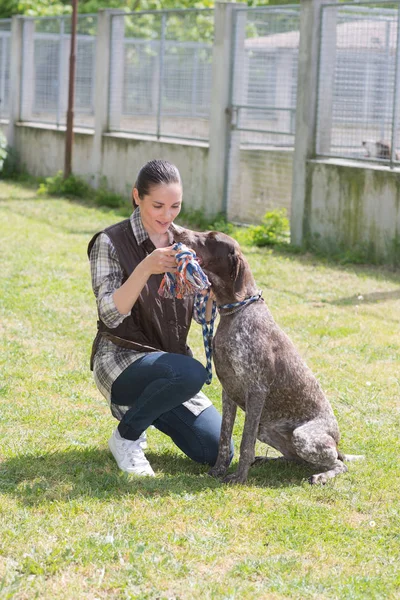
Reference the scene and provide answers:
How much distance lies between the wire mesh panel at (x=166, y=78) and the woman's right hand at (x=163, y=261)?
1078cm

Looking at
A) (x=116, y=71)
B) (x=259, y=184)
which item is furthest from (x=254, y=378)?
(x=116, y=71)

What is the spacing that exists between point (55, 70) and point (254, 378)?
660 inches

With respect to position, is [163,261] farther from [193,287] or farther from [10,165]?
[10,165]

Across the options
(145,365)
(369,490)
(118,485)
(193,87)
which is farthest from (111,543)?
(193,87)

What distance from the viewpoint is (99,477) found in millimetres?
4887

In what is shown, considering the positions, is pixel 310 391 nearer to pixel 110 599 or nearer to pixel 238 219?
pixel 110 599

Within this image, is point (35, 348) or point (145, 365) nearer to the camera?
point (145, 365)

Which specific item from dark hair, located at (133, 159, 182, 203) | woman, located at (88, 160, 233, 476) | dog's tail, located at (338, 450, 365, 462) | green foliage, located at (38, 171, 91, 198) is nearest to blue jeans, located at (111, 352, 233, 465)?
woman, located at (88, 160, 233, 476)

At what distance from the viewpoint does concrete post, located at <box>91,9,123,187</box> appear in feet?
57.7

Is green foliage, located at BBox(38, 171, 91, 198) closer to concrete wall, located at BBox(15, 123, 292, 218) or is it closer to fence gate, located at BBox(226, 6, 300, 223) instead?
concrete wall, located at BBox(15, 123, 292, 218)

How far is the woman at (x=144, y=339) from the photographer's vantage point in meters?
4.82

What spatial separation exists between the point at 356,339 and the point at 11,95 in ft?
49.2

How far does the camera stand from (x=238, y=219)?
46.6ft

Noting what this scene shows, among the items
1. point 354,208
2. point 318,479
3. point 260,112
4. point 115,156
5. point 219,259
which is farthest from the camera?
point 115,156
